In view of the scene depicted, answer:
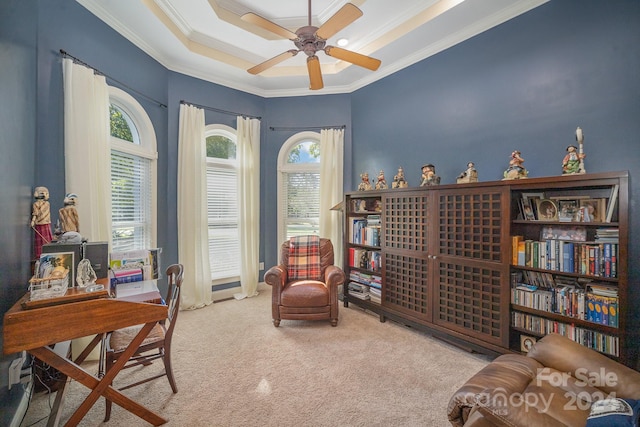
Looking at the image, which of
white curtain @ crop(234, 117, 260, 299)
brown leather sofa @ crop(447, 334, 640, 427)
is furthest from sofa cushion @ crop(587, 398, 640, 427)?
white curtain @ crop(234, 117, 260, 299)

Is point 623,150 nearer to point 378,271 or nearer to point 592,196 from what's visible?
point 592,196

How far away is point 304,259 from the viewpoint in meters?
3.60

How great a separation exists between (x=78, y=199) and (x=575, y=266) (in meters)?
4.14

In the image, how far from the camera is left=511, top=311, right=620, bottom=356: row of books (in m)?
1.88

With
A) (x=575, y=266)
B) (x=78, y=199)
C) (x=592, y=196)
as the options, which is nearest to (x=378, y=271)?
(x=575, y=266)

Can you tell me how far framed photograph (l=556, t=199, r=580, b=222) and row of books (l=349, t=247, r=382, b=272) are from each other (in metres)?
1.81

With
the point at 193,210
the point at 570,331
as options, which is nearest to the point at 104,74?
the point at 193,210

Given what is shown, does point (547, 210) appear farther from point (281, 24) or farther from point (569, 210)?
point (281, 24)

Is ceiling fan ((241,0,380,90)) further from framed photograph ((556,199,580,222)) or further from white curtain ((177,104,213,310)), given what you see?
framed photograph ((556,199,580,222))

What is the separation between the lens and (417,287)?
290 cm

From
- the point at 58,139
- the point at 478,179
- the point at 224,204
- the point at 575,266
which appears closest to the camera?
the point at 575,266

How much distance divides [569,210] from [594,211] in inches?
5.5

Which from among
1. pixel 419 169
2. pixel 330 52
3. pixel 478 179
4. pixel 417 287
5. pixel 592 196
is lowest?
pixel 417 287

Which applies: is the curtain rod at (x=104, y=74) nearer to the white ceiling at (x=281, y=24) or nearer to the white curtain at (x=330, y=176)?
the white ceiling at (x=281, y=24)
